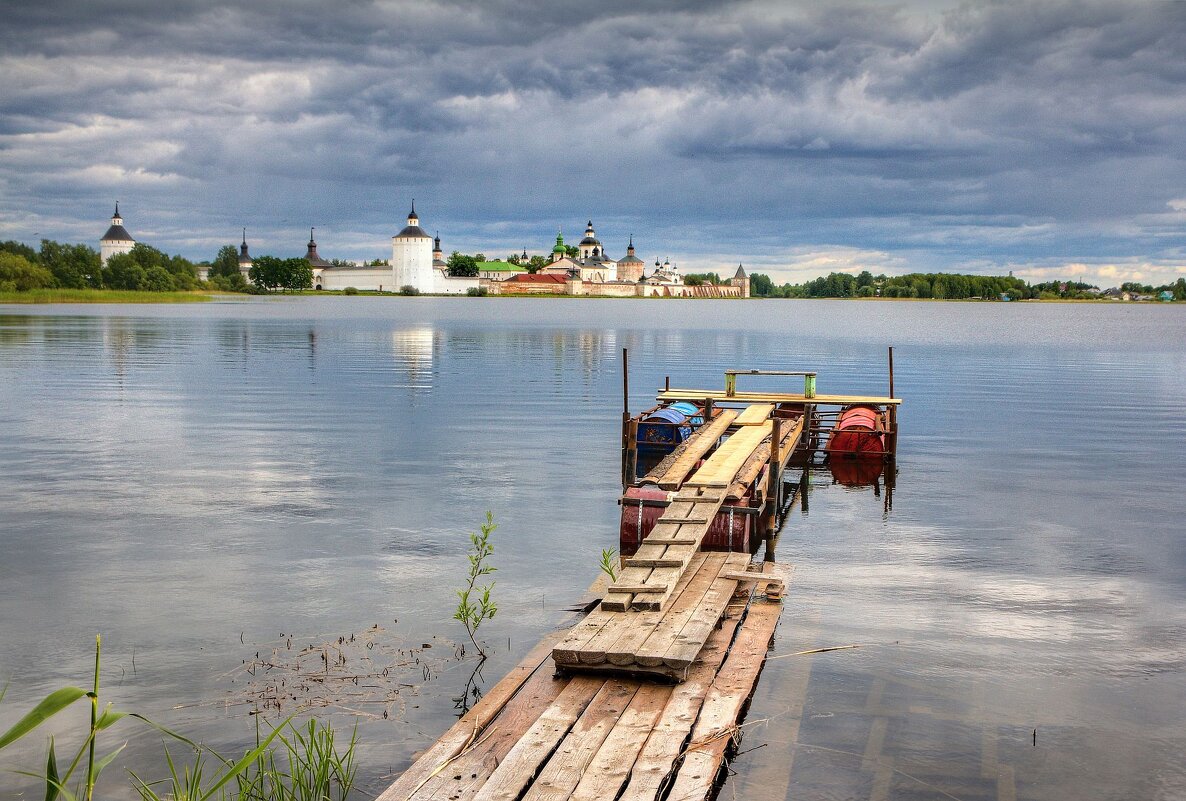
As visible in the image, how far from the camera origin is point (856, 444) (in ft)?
86.4

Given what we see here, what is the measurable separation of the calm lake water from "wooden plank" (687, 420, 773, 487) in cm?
166

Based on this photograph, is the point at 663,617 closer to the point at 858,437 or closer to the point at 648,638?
the point at 648,638

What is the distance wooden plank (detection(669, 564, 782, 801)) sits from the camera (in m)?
7.16

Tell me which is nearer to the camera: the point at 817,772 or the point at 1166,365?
the point at 817,772

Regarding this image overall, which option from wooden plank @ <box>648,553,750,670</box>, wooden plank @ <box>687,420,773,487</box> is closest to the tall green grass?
wooden plank @ <box>648,553,750,670</box>

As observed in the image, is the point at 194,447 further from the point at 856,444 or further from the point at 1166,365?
the point at 1166,365

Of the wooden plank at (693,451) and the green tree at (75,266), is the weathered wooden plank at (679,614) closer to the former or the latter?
the wooden plank at (693,451)

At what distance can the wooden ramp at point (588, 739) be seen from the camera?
6.82m

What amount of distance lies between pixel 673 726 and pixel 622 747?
2.06 ft

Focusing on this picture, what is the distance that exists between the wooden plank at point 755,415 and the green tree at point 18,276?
12352 cm

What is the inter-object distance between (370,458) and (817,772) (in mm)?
16968

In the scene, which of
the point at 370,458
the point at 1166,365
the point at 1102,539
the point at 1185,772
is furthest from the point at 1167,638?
Result: the point at 1166,365

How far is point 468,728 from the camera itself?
7891 millimetres

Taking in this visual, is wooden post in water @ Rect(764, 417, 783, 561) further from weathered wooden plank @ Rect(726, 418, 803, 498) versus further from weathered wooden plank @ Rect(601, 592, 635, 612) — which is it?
weathered wooden plank @ Rect(601, 592, 635, 612)
